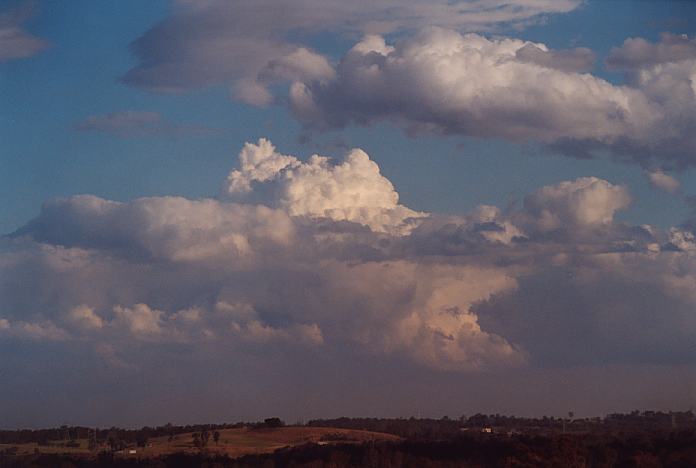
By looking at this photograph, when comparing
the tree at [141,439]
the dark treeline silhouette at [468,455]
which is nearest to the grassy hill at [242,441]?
the tree at [141,439]

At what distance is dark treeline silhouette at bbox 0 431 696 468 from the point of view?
3617 inches

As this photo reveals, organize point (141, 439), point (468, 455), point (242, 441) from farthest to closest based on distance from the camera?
point (141, 439) → point (242, 441) → point (468, 455)

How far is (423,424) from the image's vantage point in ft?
634

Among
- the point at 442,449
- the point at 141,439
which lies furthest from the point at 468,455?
the point at 141,439

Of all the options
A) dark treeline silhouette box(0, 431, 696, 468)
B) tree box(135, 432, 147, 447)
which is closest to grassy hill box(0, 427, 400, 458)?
tree box(135, 432, 147, 447)

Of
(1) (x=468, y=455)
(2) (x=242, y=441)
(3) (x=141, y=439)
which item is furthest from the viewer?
(3) (x=141, y=439)

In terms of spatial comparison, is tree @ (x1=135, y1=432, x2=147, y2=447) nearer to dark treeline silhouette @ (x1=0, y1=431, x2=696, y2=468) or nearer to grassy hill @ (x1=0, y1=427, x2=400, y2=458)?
grassy hill @ (x1=0, y1=427, x2=400, y2=458)

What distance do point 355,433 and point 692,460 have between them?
9424cm

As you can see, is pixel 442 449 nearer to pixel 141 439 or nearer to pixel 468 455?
pixel 468 455

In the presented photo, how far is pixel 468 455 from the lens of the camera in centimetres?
11400

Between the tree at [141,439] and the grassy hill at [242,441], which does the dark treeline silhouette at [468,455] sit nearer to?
the grassy hill at [242,441]

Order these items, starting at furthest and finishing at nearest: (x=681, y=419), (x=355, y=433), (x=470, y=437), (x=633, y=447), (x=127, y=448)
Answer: (x=355, y=433)
(x=127, y=448)
(x=470, y=437)
(x=681, y=419)
(x=633, y=447)

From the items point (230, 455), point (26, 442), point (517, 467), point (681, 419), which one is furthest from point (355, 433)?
point (517, 467)

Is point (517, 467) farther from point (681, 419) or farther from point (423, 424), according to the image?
point (423, 424)
